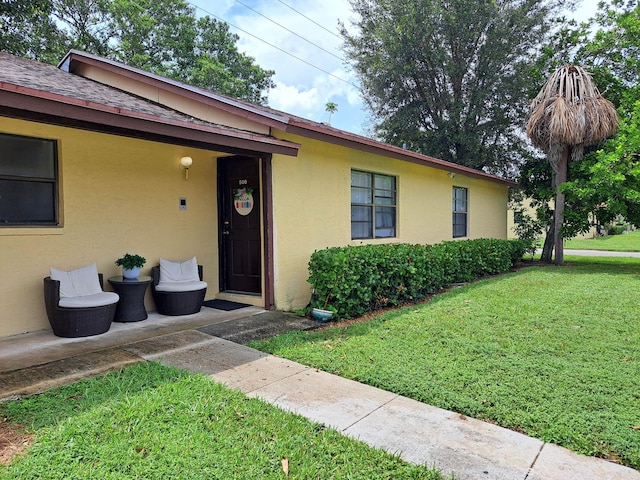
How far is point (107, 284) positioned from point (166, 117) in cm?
271

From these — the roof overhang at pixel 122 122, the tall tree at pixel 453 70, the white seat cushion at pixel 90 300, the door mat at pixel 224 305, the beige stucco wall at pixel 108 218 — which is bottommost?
the door mat at pixel 224 305

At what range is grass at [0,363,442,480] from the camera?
245 cm

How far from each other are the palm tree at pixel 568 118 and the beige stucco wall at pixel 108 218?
9779 millimetres

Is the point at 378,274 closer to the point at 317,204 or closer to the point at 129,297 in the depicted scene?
the point at 317,204

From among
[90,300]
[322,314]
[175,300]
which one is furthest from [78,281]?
[322,314]

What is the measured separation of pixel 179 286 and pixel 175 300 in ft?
0.71

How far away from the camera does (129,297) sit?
5.88 metres

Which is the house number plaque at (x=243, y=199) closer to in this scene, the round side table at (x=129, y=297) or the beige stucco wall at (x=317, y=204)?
the beige stucco wall at (x=317, y=204)

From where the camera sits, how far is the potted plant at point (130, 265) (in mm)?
5914

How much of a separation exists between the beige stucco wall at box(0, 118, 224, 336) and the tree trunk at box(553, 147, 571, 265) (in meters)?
10.4

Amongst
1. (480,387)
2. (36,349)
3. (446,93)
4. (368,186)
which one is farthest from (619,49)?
(36,349)

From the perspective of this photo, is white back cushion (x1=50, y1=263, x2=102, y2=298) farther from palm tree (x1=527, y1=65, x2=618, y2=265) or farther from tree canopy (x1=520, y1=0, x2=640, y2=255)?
palm tree (x1=527, y1=65, x2=618, y2=265)

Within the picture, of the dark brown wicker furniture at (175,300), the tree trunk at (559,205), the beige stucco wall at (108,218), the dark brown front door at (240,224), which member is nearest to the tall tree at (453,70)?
the tree trunk at (559,205)

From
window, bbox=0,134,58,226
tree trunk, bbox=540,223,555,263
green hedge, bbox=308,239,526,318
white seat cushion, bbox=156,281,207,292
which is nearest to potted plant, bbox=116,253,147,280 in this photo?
white seat cushion, bbox=156,281,207,292
